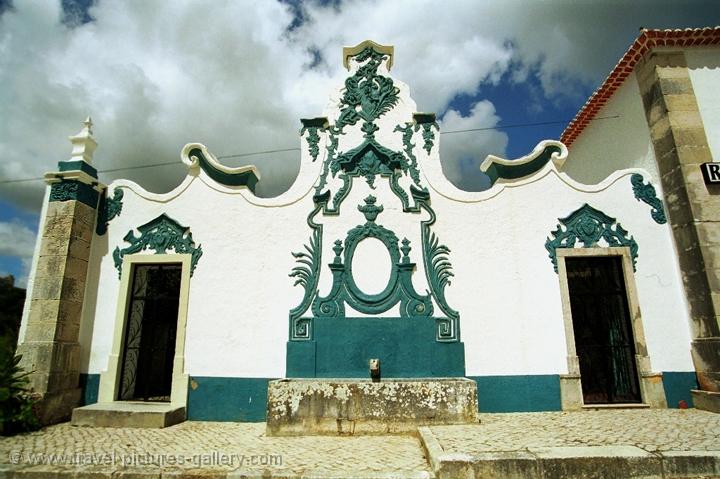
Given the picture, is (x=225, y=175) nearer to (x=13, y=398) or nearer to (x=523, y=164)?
(x=13, y=398)

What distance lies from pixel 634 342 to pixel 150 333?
734cm

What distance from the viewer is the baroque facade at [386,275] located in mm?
5848

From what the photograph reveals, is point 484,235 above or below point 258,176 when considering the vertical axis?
below

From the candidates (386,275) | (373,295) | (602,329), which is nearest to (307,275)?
(373,295)

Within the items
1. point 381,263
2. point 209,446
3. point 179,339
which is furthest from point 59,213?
point 381,263

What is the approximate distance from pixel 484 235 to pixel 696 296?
302cm

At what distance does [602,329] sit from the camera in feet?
20.7

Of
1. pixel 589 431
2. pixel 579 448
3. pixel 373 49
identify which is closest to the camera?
pixel 579 448

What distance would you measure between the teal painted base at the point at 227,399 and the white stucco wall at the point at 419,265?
4.9 inches

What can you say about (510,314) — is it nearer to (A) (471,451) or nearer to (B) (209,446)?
(A) (471,451)

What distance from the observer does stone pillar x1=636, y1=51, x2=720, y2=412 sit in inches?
222

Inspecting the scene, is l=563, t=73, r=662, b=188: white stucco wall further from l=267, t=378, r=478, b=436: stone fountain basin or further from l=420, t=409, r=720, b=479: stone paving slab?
l=267, t=378, r=478, b=436: stone fountain basin

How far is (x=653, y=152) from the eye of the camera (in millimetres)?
6645

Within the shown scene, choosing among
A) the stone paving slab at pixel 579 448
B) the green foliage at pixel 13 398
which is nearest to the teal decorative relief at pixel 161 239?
the green foliage at pixel 13 398
